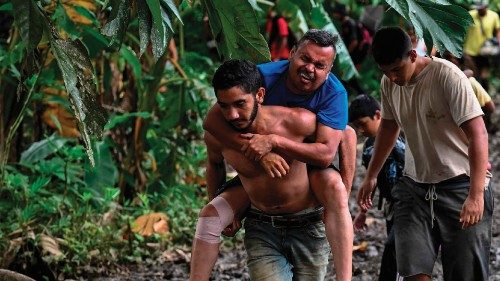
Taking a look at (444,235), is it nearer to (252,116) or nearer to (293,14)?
(252,116)

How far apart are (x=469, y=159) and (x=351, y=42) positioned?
9.17 meters

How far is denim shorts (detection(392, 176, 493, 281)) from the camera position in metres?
4.78

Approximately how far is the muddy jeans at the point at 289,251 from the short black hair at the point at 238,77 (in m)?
0.67

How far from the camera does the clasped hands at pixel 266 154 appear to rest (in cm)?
400

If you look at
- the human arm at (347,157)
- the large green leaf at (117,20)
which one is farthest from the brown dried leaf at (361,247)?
the large green leaf at (117,20)

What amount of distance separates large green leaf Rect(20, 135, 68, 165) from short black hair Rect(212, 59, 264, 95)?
11.3ft

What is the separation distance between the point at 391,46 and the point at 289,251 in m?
1.06

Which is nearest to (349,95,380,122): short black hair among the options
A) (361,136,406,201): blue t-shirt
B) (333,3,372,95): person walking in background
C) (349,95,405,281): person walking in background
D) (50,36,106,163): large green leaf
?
(349,95,405,281): person walking in background

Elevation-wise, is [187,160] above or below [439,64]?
below

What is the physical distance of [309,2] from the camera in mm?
6129

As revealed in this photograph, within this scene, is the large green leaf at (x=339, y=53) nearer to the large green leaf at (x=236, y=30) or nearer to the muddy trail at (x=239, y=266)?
the muddy trail at (x=239, y=266)

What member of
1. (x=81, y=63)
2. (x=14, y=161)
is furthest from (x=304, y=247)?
(x=14, y=161)

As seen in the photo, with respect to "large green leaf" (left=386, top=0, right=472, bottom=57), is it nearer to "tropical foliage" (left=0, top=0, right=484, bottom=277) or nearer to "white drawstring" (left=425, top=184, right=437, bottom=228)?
"tropical foliage" (left=0, top=0, right=484, bottom=277)

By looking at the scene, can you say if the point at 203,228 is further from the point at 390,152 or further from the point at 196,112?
the point at 196,112
